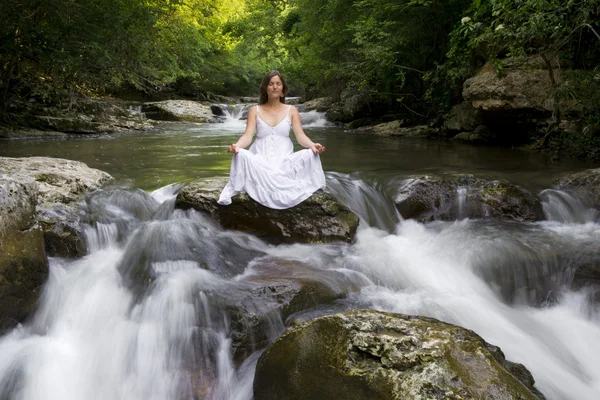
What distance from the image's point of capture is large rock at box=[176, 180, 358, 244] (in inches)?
201

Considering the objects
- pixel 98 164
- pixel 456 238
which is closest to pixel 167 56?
pixel 98 164

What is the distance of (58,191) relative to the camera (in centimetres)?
528

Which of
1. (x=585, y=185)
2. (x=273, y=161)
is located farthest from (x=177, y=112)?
(x=585, y=185)

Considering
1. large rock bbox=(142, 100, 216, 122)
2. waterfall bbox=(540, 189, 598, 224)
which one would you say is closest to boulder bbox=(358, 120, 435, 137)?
large rock bbox=(142, 100, 216, 122)

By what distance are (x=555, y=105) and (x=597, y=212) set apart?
148 inches

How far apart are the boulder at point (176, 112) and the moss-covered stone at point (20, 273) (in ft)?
55.8

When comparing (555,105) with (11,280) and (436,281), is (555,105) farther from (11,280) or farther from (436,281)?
(11,280)

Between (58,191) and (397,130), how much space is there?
1196 cm

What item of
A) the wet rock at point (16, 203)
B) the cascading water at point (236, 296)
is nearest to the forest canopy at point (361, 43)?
the cascading water at point (236, 296)

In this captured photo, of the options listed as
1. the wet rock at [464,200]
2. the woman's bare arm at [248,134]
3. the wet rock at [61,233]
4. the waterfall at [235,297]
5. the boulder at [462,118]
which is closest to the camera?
the waterfall at [235,297]

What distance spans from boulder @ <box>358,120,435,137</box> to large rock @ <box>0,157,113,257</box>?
33.9 ft

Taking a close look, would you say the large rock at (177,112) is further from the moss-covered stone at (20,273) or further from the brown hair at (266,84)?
the moss-covered stone at (20,273)

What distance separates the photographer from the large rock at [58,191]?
450cm

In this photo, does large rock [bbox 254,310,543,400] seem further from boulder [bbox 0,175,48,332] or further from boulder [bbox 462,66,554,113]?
boulder [bbox 462,66,554,113]
